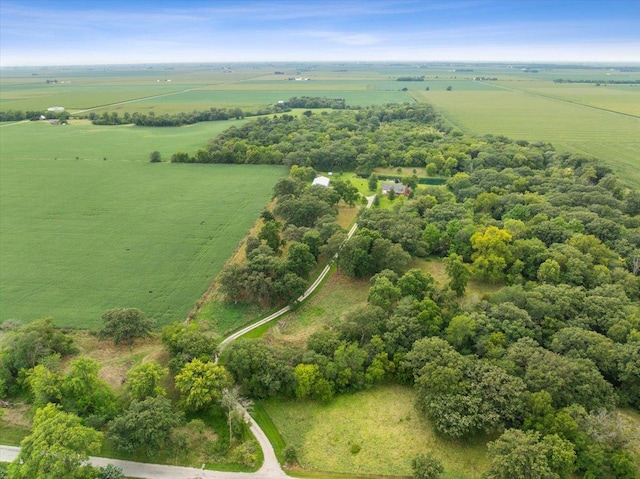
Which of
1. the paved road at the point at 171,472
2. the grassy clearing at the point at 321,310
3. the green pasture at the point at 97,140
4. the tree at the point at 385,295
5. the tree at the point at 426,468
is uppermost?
the green pasture at the point at 97,140

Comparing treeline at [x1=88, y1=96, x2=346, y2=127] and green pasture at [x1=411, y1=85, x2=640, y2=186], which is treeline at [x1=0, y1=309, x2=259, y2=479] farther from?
treeline at [x1=88, y1=96, x2=346, y2=127]

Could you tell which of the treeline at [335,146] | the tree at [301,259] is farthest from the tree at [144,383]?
the treeline at [335,146]

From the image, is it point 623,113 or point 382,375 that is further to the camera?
point 623,113

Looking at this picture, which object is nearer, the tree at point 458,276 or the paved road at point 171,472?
the paved road at point 171,472

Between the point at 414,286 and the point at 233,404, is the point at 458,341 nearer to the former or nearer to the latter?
the point at 414,286

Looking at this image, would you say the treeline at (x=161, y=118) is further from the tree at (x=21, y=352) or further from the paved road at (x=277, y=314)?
the tree at (x=21, y=352)

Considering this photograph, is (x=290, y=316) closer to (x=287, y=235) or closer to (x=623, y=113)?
(x=287, y=235)

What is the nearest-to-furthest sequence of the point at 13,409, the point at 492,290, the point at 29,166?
the point at 13,409, the point at 492,290, the point at 29,166

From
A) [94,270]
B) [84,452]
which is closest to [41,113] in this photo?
[94,270]

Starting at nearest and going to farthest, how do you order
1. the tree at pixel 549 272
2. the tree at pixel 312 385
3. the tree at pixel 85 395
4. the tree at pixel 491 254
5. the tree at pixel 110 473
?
the tree at pixel 110 473 → the tree at pixel 85 395 → the tree at pixel 312 385 → the tree at pixel 549 272 → the tree at pixel 491 254
